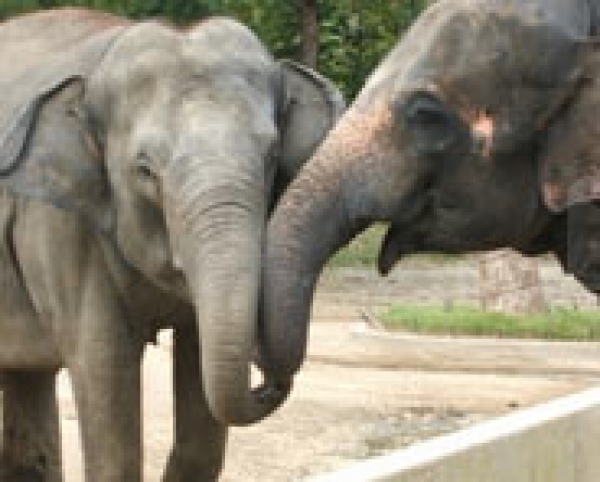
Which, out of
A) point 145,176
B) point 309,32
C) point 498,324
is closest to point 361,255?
point 309,32

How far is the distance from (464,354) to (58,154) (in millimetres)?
5554

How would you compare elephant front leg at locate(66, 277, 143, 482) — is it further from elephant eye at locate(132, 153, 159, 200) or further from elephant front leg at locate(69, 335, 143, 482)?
elephant eye at locate(132, 153, 159, 200)

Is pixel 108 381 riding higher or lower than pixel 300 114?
lower

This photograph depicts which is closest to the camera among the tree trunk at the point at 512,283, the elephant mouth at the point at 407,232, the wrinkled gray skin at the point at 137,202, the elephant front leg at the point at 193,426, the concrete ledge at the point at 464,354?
the elephant mouth at the point at 407,232

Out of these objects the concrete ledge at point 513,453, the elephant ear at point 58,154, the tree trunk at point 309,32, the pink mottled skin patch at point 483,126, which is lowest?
the tree trunk at point 309,32

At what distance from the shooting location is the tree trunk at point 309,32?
77.5ft

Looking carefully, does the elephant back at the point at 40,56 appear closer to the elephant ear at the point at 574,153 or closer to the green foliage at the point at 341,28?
the elephant ear at the point at 574,153

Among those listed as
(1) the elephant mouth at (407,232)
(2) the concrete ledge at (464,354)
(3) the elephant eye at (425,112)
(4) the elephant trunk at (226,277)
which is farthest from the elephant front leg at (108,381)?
(2) the concrete ledge at (464,354)

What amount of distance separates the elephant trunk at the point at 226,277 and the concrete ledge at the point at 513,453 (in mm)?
1063

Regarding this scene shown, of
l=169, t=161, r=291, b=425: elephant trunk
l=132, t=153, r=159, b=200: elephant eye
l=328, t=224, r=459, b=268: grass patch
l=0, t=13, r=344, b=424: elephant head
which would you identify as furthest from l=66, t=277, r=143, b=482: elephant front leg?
l=328, t=224, r=459, b=268: grass patch

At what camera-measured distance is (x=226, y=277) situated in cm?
639

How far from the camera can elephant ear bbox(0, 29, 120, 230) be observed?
746 centimetres

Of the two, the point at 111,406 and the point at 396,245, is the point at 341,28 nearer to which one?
the point at 111,406

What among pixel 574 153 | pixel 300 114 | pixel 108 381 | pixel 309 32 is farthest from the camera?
pixel 309 32
